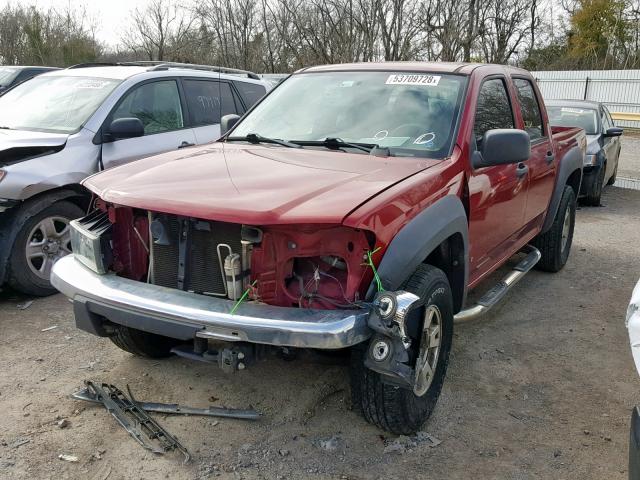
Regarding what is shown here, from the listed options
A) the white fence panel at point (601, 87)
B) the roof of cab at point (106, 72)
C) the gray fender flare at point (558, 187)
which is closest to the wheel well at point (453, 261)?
the gray fender flare at point (558, 187)

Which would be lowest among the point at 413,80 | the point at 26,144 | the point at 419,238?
the point at 419,238

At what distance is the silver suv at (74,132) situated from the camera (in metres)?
4.65

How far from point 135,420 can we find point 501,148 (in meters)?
2.56

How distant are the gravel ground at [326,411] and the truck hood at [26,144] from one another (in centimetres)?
117

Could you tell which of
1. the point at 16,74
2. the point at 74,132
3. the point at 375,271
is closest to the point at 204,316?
the point at 375,271

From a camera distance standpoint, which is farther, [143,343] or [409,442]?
[143,343]

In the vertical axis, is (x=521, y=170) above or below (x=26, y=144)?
below

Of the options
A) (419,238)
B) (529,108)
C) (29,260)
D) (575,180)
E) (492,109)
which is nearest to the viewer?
(419,238)

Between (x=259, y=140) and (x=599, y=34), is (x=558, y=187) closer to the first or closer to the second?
(x=259, y=140)

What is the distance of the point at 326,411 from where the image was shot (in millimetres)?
3338

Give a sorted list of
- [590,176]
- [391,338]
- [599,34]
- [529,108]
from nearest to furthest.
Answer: [391,338], [529,108], [590,176], [599,34]

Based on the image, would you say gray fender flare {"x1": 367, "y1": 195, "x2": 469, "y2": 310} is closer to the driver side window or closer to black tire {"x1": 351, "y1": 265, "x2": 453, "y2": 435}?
black tire {"x1": 351, "y1": 265, "x2": 453, "y2": 435}

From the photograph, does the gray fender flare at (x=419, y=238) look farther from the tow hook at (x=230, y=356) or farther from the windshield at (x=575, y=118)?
the windshield at (x=575, y=118)

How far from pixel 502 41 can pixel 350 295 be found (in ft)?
115
